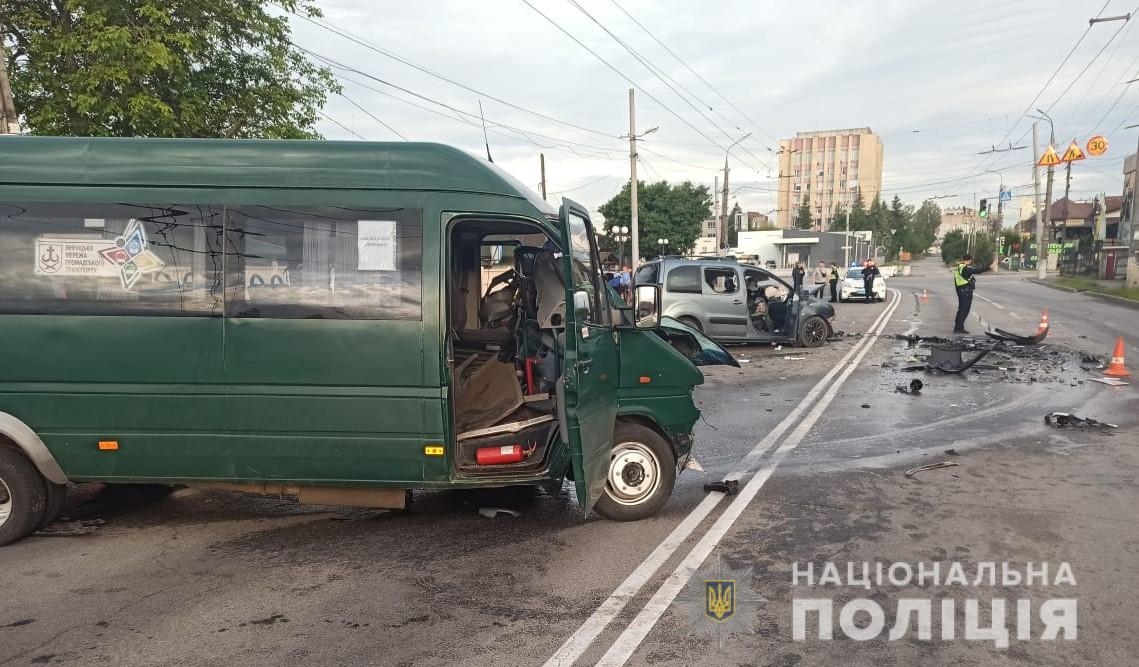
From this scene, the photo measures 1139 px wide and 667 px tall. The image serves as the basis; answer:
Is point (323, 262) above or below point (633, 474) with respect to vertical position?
above

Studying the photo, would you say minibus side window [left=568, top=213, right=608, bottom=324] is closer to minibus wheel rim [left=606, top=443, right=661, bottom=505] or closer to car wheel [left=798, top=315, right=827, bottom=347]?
minibus wheel rim [left=606, top=443, right=661, bottom=505]

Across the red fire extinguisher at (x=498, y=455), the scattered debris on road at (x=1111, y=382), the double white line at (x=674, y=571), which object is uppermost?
the red fire extinguisher at (x=498, y=455)

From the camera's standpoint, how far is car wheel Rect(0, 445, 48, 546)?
193 inches

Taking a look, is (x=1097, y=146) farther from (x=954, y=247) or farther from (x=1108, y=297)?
(x=954, y=247)

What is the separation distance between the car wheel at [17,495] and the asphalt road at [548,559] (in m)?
0.16

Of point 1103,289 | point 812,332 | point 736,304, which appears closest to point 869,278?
point 1103,289

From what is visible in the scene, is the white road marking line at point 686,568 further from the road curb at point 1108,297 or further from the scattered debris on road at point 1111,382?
the road curb at point 1108,297

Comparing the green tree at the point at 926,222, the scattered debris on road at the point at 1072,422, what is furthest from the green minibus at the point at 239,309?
the green tree at the point at 926,222

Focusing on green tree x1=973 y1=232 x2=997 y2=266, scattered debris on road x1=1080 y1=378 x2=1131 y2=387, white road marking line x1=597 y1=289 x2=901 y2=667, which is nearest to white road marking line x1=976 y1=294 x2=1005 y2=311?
scattered debris on road x1=1080 y1=378 x2=1131 y2=387

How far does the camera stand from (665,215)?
228ft

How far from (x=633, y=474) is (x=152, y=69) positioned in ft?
39.6

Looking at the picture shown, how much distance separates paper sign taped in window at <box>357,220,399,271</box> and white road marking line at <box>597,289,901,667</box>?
266cm

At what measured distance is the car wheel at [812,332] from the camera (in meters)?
15.9

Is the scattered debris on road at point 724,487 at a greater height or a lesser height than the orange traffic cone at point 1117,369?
lesser
